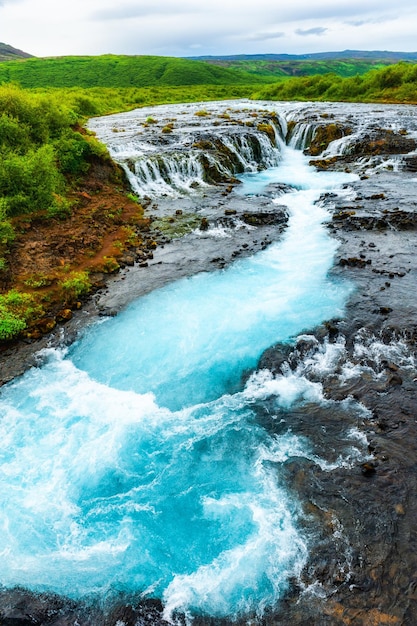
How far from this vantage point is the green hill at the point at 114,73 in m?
122

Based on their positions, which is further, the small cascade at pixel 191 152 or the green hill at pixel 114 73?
the green hill at pixel 114 73

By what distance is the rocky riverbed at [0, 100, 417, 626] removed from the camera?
7.52m

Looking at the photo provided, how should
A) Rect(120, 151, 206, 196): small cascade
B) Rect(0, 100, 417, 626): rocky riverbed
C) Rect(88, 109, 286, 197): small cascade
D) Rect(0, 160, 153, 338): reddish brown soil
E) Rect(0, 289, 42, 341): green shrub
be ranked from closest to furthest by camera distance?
Rect(0, 100, 417, 626): rocky riverbed, Rect(0, 289, 42, 341): green shrub, Rect(0, 160, 153, 338): reddish brown soil, Rect(120, 151, 206, 196): small cascade, Rect(88, 109, 286, 197): small cascade

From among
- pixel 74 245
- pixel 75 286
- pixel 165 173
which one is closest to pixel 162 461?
pixel 75 286

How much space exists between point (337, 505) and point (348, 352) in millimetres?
5799

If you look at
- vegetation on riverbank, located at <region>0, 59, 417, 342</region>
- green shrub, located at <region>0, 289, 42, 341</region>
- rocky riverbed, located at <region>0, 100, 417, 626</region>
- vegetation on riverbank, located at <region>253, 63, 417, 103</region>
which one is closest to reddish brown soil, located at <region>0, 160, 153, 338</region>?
vegetation on riverbank, located at <region>0, 59, 417, 342</region>

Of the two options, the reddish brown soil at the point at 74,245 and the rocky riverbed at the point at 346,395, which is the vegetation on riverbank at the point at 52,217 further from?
the rocky riverbed at the point at 346,395

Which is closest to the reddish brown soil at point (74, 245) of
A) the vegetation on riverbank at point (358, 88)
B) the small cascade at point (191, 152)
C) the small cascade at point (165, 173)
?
the small cascade at point (165, 173)

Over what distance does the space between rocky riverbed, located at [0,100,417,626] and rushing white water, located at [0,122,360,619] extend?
0.44m

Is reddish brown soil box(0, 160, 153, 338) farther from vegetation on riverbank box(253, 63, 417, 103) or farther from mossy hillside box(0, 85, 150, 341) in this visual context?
vegetation on riverbank box(253, 63, 417, 103)

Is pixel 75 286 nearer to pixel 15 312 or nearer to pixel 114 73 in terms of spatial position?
pixel 15 312

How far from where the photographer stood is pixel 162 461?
34.4 ft

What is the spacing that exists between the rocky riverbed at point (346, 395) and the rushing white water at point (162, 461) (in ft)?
1.45

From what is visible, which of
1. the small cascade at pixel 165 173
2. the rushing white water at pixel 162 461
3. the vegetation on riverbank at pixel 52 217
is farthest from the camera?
the small cascade at pixel 165 173
